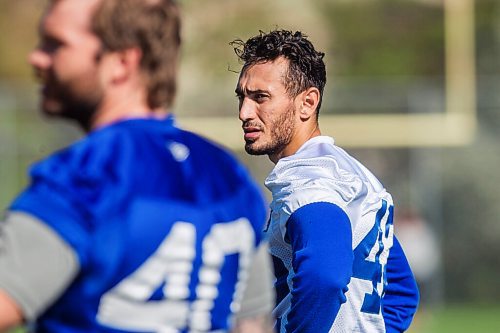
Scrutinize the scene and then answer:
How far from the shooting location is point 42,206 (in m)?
2.40

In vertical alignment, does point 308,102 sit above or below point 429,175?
above

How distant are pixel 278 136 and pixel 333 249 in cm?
70

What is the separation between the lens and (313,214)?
13.0ft

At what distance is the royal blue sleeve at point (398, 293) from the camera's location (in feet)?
14.6

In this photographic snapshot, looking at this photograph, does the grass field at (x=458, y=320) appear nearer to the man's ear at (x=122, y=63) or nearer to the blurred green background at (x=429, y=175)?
the blurred green background at (x=429, y=175)

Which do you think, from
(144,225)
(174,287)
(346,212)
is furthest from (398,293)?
(144,225)

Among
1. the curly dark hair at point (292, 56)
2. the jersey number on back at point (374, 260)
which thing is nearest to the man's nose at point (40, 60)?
the jersey number on back at point (374, 260)

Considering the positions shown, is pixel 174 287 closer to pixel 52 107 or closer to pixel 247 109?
pixel 52 107

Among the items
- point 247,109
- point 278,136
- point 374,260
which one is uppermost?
point 247,109

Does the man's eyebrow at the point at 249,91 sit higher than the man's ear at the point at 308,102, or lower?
higher

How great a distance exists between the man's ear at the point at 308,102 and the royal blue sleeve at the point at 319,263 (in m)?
0.61

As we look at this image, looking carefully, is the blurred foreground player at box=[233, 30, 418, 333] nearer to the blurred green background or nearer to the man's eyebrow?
the man's eyebrow

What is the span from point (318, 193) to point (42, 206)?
5.76 feet

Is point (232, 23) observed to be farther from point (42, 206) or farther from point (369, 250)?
point (42, 206)
